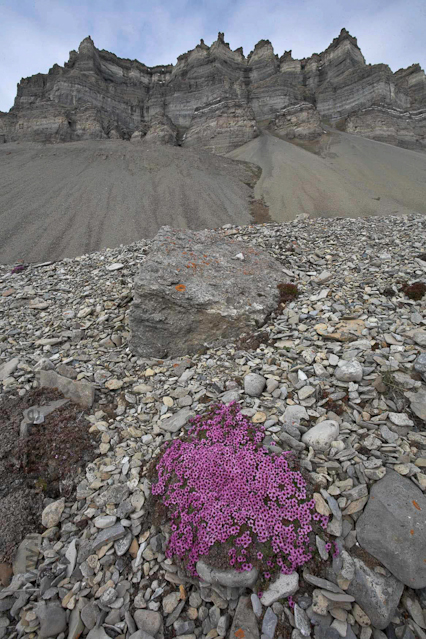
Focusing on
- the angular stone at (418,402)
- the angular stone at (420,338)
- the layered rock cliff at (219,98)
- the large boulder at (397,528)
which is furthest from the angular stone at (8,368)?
the layered rock cliff at (219,98)

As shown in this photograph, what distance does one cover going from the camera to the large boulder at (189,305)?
771cm

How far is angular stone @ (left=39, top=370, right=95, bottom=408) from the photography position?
637cm

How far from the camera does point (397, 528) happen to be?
3381 millimetres

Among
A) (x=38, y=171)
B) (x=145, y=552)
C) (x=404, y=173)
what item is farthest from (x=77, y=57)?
(x=145, y=552)

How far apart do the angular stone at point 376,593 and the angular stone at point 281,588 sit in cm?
55

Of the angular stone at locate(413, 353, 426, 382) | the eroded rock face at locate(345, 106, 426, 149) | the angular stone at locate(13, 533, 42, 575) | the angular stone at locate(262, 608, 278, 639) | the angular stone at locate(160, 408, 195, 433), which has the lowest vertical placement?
the angular stone at locate(13, 533, 42, 575)

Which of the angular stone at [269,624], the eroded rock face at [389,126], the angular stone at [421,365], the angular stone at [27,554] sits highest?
the eroded rock face at [389,126]

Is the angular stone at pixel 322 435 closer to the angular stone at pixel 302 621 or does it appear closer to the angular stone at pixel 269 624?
the angular stone at pixel 302 621

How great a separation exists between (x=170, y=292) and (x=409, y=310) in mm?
5705

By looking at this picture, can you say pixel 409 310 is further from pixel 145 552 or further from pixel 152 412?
pixel 145 552

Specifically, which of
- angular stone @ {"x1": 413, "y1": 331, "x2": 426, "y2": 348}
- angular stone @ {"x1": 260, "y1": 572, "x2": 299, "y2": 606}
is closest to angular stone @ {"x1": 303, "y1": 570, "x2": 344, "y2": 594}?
angular stone @ {"x1": 260, "y1": 572, "x2": 299, "y2": 606}

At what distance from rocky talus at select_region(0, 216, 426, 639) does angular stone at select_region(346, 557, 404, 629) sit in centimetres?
1

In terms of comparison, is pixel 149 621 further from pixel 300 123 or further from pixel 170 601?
pixel 300 123

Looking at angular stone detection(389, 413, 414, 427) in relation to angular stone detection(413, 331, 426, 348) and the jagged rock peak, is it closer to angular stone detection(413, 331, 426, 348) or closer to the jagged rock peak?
angular stone detection(413, 331, 426, 348)
